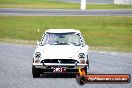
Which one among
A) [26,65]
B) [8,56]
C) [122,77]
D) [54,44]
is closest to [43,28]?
[8,56]

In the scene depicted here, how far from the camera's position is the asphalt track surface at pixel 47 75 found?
1642 centimetres

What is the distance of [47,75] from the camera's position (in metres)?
19.3

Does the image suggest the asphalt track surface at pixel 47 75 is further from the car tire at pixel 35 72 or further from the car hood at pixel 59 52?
the car hood at pixel 59 52

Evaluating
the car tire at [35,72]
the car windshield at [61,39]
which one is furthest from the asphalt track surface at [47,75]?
the car windshield at [61,39]

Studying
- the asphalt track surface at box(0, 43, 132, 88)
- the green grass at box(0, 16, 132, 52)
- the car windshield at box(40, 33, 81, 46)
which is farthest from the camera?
the green grass at box(0, 16, 132, 52)

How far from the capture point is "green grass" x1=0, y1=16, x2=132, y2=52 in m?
36.6

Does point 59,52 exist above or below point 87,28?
above

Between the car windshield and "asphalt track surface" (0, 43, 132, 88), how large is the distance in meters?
1.16

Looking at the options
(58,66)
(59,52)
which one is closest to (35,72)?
(58,66)

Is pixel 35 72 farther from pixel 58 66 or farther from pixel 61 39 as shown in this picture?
pixel 61 39

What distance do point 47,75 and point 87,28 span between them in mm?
25625

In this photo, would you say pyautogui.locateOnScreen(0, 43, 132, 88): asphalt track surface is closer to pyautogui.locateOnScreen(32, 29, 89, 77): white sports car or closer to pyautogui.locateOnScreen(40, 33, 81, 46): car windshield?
pyautogui.locateOnScreen(32, 29, 89, 77): white sports car

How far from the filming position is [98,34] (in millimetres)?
40812

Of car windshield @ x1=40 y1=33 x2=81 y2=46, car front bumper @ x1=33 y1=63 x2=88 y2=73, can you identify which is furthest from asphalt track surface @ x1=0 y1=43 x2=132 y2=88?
car windshield @ x1=40 y1=33 x2=81 y2=46
